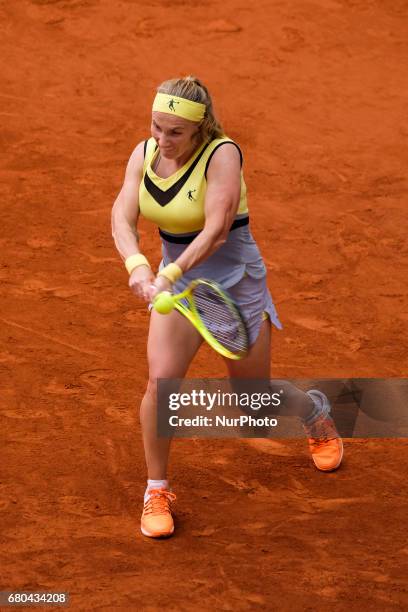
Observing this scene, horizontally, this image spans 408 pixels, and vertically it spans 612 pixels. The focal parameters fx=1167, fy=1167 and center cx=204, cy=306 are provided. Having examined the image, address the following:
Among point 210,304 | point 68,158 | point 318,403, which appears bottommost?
point 68,158

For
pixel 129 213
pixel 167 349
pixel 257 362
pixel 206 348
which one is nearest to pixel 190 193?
pixel 129 213

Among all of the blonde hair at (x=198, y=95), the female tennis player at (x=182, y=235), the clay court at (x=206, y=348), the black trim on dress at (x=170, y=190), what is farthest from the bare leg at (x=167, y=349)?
the blonde hair at (x=198, y=95)

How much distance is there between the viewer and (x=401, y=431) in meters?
6.65

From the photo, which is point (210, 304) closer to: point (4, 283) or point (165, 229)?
point (165, 229)

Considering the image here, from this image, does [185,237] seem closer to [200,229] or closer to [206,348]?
[200,229]

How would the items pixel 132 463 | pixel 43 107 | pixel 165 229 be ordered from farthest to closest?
pixel 43 107 < pixel 132 463 < pixel 165 229

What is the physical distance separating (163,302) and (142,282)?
0.18 m

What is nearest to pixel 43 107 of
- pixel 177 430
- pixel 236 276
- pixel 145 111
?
pixel 145 111

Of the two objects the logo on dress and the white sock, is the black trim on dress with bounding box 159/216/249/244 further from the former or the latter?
the white sock

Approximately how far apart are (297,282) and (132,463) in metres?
2.52

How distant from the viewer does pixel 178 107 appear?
5.12 meters

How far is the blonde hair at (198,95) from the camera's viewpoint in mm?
5152

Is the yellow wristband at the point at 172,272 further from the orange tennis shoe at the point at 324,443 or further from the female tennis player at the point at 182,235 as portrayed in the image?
the orange tennis shoe at the point at 324,443

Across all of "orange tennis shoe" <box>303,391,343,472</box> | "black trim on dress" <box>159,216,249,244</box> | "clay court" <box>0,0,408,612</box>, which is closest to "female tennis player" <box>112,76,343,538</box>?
"black trim on dress" <box>159,216,249,244</box>
